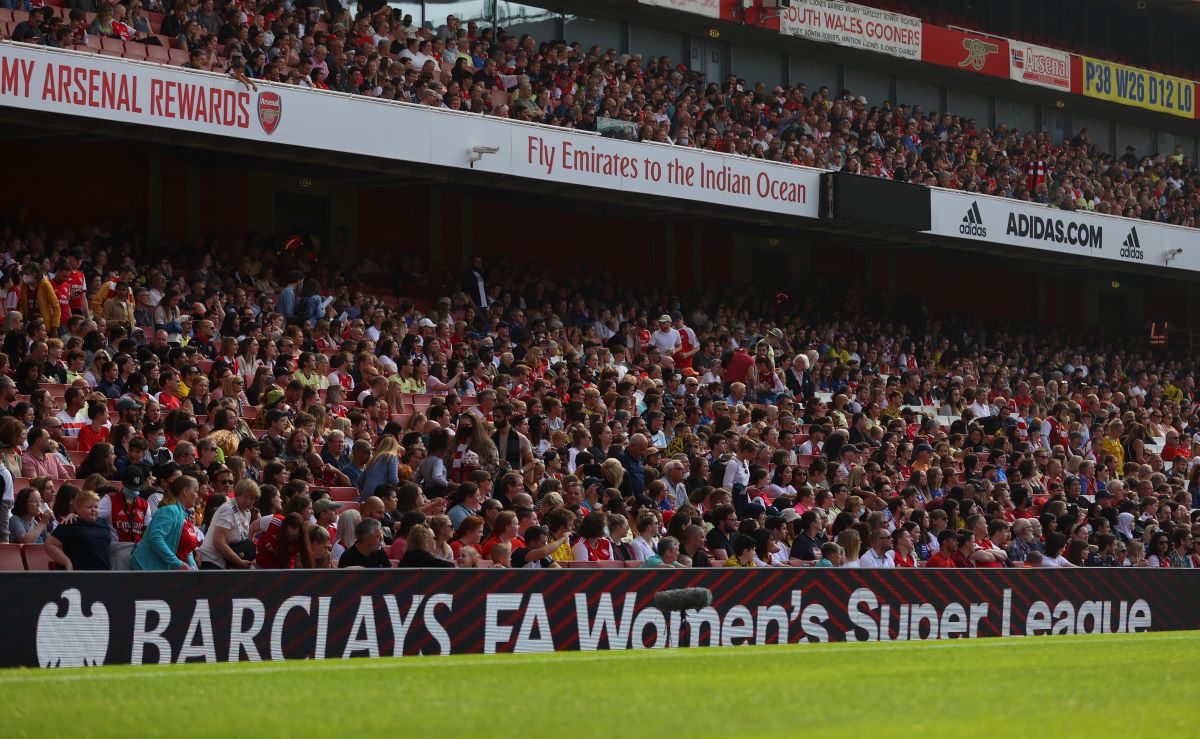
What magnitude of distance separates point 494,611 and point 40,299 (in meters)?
8.41

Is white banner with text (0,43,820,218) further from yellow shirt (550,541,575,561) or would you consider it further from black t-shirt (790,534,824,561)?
black t-shirt (790,534,824,561)

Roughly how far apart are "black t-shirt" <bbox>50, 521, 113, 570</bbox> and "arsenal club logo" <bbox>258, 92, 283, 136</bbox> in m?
11.0

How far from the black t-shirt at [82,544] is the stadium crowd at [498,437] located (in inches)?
0.6

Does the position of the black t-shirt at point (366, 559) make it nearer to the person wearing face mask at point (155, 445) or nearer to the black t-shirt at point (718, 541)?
the person wearing face mask at point (155, 445)

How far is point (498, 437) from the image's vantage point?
51.1ft

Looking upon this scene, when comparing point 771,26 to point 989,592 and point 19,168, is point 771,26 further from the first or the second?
point 989,592

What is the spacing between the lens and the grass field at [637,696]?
662cm

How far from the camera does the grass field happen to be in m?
6.62

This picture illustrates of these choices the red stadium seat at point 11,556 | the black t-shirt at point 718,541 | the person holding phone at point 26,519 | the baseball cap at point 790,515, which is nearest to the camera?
the red stadium seat at point 11,556

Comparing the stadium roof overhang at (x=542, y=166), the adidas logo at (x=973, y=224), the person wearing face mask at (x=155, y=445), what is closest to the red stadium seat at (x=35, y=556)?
the person wearing face mask at (x=155, y=445)

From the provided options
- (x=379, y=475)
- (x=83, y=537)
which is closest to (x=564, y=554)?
(x=379, y=475)

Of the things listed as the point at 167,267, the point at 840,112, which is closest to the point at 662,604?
the point at 167,267

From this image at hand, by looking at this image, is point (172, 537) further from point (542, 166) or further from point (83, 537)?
point (542, 166)

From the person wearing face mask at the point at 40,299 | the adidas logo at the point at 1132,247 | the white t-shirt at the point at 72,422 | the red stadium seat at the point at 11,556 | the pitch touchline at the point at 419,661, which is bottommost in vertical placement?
the pitch touchline at the point at 419,661
